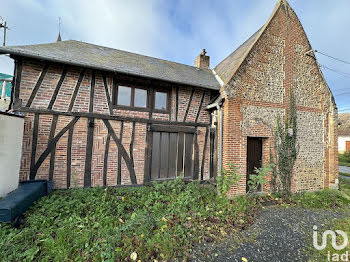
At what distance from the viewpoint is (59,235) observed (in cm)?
269

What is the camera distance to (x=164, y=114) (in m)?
5.42

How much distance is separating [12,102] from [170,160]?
16.1ft

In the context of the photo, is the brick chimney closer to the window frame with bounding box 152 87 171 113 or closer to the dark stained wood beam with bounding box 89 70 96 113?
the window frame with bounding box 152 87 171 113

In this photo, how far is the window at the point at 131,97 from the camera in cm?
499

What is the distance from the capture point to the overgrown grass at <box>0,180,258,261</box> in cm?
246

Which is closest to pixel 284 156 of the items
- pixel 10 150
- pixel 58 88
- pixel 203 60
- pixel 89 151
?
pixel 203 60

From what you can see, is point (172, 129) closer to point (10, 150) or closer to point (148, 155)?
point (148, 155)

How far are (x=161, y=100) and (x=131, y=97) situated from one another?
41.6 inches

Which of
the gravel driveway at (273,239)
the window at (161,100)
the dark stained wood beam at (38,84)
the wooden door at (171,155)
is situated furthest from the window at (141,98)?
the gravel driveway at (273,239)

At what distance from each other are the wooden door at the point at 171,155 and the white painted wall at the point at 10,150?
3.53m

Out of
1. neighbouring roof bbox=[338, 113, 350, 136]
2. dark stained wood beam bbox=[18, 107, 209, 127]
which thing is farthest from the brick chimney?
neighbouring roof bbox=[338, 113, 350, 136]

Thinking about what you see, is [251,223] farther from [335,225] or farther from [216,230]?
[335,225]

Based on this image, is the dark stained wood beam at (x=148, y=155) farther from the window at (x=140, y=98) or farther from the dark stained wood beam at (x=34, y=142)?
the dark stained wood beam at (x=34, y=142)

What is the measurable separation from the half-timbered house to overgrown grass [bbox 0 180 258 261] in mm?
812
